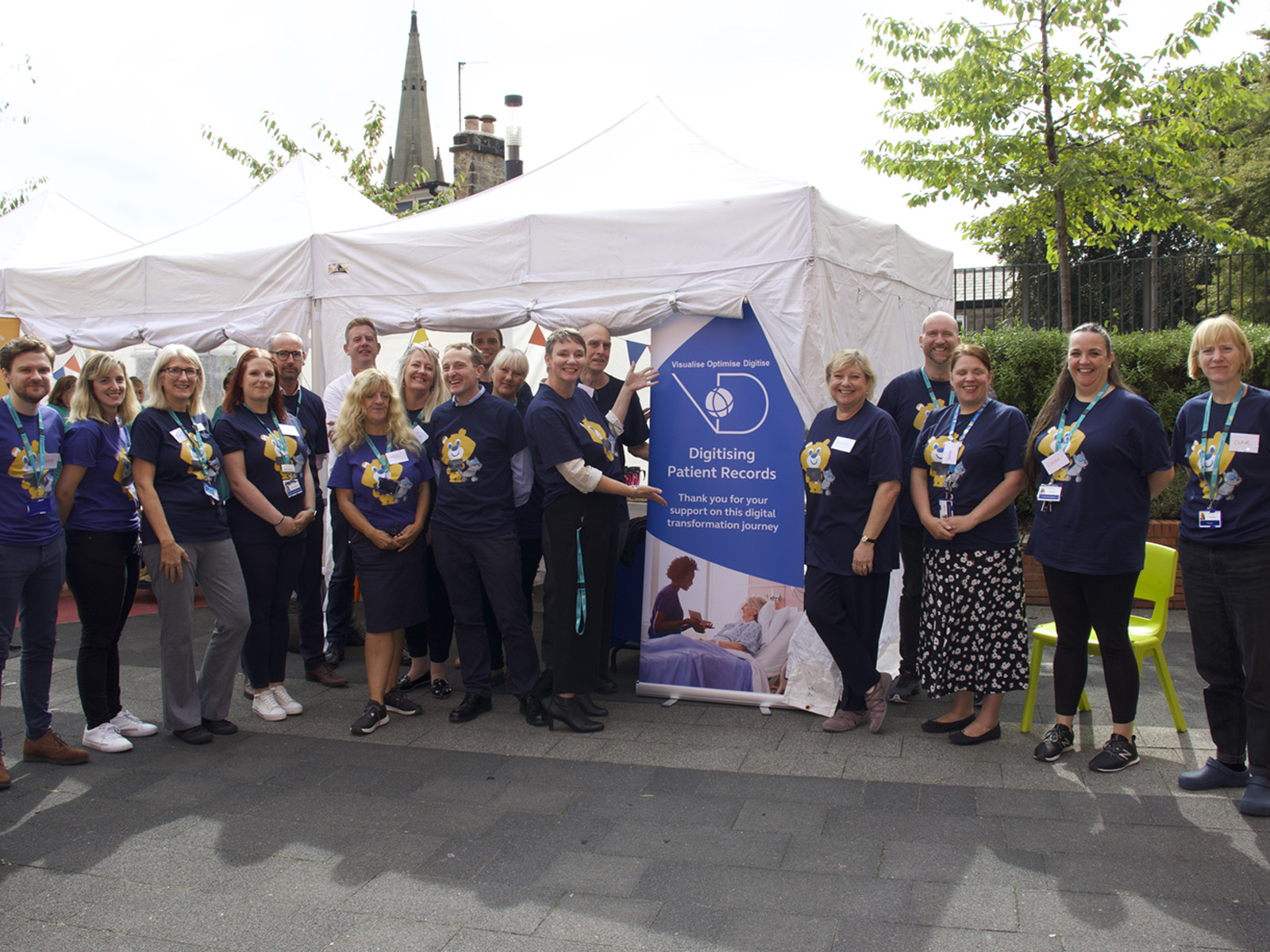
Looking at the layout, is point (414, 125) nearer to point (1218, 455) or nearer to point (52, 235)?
point (52, 235)

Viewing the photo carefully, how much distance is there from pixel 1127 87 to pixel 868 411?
21.4ft

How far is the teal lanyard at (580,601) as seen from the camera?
4.22 metres

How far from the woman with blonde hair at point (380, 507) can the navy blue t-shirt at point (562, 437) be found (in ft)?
1.99

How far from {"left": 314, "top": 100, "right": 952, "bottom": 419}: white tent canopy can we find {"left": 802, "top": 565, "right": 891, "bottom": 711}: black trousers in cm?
82

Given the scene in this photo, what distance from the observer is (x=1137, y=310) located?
426 inches

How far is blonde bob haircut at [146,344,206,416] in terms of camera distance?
12.9 feet

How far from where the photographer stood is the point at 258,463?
4.22 metres

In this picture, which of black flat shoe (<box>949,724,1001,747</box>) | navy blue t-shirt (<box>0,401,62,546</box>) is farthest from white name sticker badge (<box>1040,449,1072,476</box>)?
navy blue t-shirt (<box>0,401,62,546</box>)

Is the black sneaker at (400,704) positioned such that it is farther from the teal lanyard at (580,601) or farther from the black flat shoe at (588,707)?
the teal lanyard at (580,601)

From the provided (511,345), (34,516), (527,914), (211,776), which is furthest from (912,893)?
(511,345)

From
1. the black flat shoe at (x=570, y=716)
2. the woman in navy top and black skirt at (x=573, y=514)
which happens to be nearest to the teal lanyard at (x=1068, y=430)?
the woman in navy top and black skirt at (x=573, y=514)

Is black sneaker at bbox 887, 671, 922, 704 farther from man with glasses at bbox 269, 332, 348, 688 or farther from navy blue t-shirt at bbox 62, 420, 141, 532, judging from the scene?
navy blue t-shirt at bbox 62, 420, 141, 532

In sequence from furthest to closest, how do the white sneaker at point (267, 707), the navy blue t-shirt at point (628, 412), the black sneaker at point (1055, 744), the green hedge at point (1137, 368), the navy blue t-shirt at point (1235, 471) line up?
the green hedge at point (1137, 368) → the navy blue t-shirt at point (628, 412) → the white sneaker at point (267, 707) → the black sneaker at point (1055, 744) → the navy blue t-shirt at point (1235, 471)

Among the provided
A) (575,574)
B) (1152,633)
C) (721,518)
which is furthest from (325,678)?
(1152,633)
